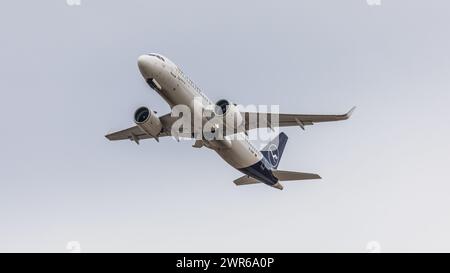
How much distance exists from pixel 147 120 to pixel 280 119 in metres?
9.67

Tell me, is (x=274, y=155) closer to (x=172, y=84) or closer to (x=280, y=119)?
(x=280, y=119)

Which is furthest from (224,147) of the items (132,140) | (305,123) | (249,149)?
(132,140)

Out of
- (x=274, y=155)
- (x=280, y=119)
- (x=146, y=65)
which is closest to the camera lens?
(x=146, y=65)

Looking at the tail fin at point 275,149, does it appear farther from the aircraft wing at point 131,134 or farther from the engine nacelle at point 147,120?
the engine nacelle at point 147,120

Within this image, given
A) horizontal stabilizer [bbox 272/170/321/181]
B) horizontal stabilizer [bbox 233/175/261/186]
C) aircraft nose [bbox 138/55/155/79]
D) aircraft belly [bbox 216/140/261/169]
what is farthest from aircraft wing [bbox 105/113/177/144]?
horizontal stabilizer [bbox 272/170/321/181]

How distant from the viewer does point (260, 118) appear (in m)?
47.9

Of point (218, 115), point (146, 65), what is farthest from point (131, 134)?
point (146, 65)

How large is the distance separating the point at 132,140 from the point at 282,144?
14703 mm

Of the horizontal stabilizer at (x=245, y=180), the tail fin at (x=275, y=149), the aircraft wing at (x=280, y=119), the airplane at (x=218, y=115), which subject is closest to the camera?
the airplane at (x=218, y=115)

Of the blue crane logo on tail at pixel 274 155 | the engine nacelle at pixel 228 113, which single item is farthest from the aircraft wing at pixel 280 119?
the blue crane logo on tail at pixel 274 155

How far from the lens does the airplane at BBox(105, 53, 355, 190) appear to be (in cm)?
4291

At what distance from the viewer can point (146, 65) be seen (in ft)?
138

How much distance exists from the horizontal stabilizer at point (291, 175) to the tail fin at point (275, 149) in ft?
10.1

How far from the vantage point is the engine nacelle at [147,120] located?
46.6 m
